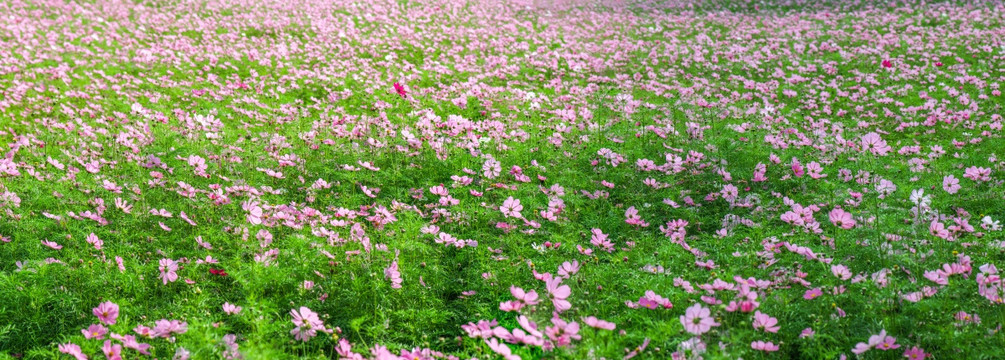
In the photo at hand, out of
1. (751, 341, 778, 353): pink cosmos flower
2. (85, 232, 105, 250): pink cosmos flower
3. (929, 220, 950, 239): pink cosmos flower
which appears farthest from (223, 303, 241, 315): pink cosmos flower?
(929, 220, 950, 239): pink cosmos flower

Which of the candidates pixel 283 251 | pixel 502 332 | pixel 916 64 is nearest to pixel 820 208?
pixel 502 332

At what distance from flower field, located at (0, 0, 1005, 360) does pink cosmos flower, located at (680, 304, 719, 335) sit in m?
0.01

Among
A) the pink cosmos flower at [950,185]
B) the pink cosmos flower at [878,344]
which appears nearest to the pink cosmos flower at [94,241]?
the pink cosmos flower at [878,344]

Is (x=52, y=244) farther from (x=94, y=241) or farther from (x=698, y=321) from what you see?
(x=698, y=321)

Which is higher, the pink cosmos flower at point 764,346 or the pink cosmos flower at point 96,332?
the pink cosmos flower at point 764,346

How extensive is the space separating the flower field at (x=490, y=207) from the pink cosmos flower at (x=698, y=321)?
12mm

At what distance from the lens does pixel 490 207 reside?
4000mm

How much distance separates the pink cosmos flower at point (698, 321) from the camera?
2289 mm

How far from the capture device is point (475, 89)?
23.3 ft

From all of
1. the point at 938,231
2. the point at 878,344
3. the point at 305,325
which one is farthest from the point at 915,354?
the point at 305,325

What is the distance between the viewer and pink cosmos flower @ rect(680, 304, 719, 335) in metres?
2.29

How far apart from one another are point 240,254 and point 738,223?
276 cm

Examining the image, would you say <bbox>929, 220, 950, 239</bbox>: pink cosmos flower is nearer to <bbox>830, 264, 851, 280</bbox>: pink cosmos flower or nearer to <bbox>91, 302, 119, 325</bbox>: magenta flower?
<bbox>830, 264, 851, 280</bbox>: pink cosmos flower

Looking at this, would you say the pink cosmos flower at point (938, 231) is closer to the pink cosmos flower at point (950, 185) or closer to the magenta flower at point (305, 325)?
the pink cosmos flower at point (950, 185)
